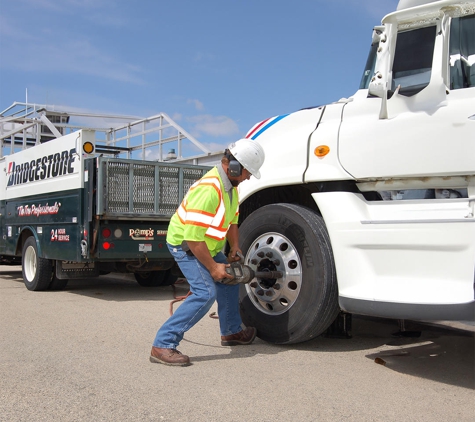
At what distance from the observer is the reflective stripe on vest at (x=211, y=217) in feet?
14.5

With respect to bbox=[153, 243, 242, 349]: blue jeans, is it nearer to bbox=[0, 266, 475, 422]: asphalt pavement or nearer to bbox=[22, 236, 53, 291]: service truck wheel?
bbox=[0, 266, 475, 422]: asphalt pavement

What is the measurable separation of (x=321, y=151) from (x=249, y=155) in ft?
1.82

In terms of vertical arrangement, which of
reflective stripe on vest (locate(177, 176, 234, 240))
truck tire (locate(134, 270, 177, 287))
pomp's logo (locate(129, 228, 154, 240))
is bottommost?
truck tire (locate(134, 270, 177, 287))

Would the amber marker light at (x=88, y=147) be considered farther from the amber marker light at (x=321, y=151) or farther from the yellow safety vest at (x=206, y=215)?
the amber marker light at (x=321, y=151)

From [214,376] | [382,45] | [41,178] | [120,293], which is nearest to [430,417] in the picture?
[214,376]

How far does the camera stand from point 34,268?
972 cm

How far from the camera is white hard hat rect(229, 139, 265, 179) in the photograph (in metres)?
4.56

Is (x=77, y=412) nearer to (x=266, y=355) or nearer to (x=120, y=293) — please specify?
(x=266, y=355)

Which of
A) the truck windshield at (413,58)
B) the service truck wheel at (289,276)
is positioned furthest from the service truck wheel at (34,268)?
the truck windshield at (413,58)

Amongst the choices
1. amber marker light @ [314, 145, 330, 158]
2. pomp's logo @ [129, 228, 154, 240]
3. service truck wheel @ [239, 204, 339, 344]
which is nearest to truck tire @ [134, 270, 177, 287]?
pomp's logo @ [129, 228, 154, 240]

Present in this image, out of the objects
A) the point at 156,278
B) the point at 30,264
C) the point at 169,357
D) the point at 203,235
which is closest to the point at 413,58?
the point at 203,235

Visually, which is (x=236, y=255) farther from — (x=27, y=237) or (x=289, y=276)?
(x=27, y=237)

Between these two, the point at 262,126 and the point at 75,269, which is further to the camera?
the point at 75,269

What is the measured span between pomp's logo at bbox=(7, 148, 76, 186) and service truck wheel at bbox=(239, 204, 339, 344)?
15.0 ft
